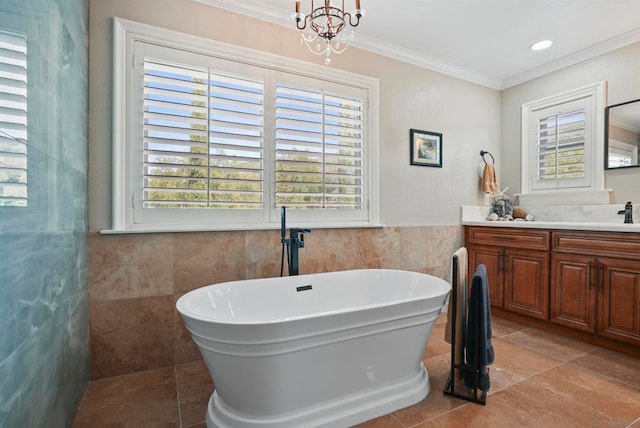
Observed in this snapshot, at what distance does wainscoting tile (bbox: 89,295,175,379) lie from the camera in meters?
2.04

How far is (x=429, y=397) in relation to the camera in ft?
6.08

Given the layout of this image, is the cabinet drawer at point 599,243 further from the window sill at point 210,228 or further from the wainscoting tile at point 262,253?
the wainscoting tile at point 262,253

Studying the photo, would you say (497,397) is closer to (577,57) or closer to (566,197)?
(566,197)

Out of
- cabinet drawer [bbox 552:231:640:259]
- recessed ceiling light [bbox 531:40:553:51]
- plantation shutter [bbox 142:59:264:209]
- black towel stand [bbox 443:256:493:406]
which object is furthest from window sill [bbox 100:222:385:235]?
recessed ceiling light [bbox 531:40:553:51]

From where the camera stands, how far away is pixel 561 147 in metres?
3.34

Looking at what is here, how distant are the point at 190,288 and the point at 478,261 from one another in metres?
2.84

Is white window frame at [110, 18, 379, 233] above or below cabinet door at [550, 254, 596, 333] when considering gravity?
above

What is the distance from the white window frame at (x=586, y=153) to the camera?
3.03 meters

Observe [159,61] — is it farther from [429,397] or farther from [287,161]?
[429,397]

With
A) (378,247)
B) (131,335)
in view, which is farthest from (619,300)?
(131,335)

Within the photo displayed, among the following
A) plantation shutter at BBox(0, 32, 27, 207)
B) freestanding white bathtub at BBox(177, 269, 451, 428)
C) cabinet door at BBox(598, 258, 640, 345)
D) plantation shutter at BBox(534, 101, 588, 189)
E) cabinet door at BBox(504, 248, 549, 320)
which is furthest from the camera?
plantation shutter at BBox(534, 101, 588, 189)

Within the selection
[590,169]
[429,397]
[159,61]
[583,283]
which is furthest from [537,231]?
[159,61]

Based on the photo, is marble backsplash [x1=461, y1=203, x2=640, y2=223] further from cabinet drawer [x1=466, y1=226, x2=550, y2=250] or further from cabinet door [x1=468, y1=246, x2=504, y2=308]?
cabinet door [x1=468, y1=246, x2=504, y2=308]

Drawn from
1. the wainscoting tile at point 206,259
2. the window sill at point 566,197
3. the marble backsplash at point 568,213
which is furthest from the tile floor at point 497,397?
the window sill at point 566,197
